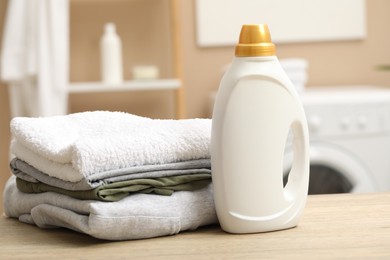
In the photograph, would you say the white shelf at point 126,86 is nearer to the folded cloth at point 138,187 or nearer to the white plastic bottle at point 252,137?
the folded cloth at point 138,187

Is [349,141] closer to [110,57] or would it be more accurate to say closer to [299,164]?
[110,57]

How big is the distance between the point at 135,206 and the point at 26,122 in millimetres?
226

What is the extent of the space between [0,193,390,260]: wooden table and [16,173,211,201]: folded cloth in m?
0.05

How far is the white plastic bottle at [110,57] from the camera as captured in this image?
2928 mm

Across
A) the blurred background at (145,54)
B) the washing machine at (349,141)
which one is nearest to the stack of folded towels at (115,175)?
the washing machine at (349,141)

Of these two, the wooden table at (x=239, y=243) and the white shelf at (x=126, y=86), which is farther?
the white shelf at (x=126, y=86)

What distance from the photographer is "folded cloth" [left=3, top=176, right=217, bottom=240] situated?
823 mm

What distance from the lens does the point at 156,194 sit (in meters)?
0.88

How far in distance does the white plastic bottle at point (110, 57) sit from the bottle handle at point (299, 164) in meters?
2.08

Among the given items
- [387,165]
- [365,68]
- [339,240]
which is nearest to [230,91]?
[339,240]

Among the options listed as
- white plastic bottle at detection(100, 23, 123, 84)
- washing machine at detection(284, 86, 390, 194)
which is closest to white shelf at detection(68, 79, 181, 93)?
white plastic bottle at detection(100, 23, 123, 84)

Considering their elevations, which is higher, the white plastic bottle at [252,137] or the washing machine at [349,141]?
the white plastic bottle at [252,137]

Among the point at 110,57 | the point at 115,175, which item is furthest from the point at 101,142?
the point at 110,57

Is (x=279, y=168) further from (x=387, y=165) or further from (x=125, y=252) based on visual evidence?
(x=387, y=165)
